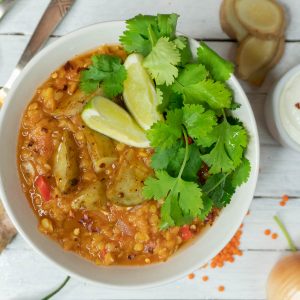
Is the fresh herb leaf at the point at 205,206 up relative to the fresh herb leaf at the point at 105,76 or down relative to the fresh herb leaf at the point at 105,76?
down

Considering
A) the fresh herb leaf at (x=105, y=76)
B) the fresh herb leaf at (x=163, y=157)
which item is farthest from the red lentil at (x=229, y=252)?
the fresh herb leaf at (x=105, y=76)

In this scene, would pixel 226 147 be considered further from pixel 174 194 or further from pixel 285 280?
pixel 285 280

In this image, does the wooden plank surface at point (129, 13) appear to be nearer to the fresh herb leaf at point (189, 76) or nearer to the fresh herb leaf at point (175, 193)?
the fresh herb leaf at point (189, 76)

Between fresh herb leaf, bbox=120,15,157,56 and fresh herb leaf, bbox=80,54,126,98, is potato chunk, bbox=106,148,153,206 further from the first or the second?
fresh herb leaf, bbox=120,15,157,56

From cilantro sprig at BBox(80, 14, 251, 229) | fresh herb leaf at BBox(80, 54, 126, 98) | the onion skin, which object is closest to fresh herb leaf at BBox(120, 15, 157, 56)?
cilantro sprig at BBox(80, 14, 251, 229)

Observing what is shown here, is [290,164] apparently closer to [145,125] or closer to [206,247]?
[206,247]

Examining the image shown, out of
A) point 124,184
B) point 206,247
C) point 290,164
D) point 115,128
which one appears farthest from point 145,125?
point 290,164
